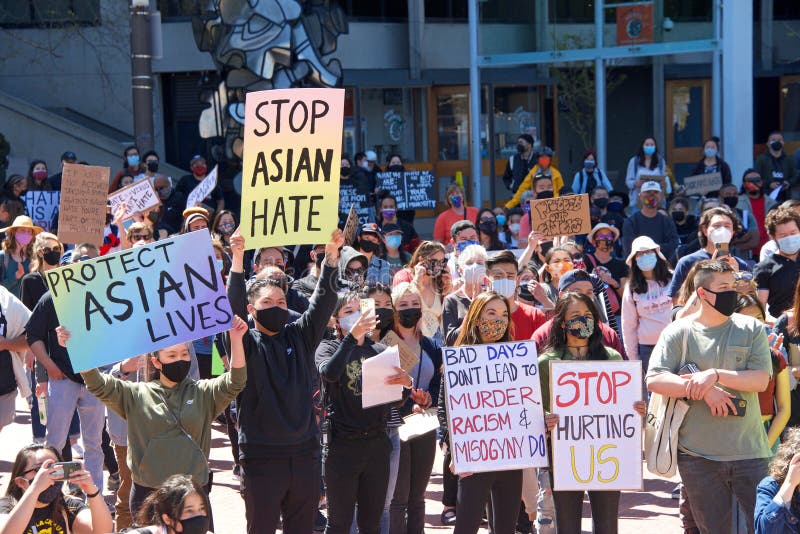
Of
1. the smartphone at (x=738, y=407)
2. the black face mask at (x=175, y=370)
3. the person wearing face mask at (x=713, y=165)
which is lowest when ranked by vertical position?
the smartphone at (x=738, y=407)

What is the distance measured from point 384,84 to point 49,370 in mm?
17346

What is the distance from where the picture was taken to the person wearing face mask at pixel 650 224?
12086 millimetres

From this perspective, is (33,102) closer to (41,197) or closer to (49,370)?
(41,197)

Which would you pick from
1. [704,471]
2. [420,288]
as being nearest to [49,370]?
[420,288]

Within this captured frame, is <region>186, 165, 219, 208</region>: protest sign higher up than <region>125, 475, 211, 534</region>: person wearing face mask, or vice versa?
<region>186, 165, 219, 208</region>: protest sign

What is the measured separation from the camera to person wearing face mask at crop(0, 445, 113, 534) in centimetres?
538

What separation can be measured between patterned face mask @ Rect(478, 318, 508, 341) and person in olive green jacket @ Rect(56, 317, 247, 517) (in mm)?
1408

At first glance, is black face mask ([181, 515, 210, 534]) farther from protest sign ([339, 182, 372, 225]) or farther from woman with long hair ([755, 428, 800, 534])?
protest sign ([339, 182, 372, 225])

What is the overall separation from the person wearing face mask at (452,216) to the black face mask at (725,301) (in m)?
8.07

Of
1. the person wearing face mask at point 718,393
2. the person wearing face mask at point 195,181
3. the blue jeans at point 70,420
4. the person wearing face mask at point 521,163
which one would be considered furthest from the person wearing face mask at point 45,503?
the person wearing face mask at point 521,163

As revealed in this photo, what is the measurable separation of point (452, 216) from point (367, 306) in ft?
26.4

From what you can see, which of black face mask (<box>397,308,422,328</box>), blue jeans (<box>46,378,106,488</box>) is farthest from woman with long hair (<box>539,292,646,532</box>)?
blue jeans (<box>46,378,106,488</box>)

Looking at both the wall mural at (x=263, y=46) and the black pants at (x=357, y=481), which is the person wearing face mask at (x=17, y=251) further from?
the wall mural at (x=263, y=46)

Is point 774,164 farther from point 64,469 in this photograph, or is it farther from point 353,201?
point 64,469
